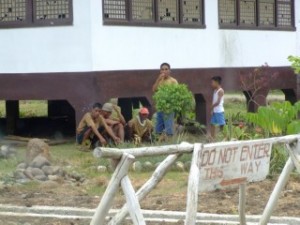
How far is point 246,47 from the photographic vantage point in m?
20.1

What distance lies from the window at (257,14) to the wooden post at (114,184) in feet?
44.4

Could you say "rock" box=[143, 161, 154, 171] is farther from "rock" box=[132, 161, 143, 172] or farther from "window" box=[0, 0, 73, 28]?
"window" box=[0, 0, 73, 28]

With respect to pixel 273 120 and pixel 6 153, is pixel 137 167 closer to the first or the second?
pixel 273 120

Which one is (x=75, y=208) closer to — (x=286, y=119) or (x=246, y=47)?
(x=286, y=119)

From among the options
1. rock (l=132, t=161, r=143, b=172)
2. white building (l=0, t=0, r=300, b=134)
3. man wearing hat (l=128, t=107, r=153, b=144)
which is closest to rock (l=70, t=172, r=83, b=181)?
rock (l=132, t=161, r=143, b=172)

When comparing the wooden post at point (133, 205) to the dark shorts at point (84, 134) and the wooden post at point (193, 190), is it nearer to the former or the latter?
the wooden post at point (193, 190)

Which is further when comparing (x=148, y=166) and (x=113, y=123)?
(x=113, y=123)

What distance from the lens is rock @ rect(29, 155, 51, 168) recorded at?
41.1ft

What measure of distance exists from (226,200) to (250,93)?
1062 cm

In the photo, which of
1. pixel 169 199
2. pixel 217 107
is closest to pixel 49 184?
pixel 169 199

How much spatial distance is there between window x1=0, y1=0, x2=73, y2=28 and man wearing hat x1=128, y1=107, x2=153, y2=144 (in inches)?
87.4

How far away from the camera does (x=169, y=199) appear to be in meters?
10.6

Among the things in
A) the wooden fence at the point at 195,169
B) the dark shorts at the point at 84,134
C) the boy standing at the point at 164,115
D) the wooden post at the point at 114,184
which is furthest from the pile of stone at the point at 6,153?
the wooden post at the point at 114,184

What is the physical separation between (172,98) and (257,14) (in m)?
6.00
